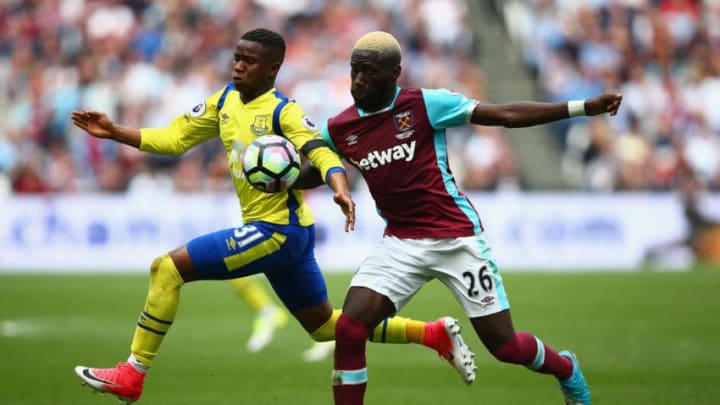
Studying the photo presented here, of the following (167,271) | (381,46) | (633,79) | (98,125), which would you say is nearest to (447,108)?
(381,46)

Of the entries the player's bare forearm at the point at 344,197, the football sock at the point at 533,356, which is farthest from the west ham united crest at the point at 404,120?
the football sock at the point at 533,356

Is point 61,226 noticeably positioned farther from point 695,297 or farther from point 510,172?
point 695,297

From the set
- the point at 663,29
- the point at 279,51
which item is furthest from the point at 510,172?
the point at 279,51

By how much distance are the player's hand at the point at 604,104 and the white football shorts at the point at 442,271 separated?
1187 millimetres

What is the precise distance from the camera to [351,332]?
7578 millimetres

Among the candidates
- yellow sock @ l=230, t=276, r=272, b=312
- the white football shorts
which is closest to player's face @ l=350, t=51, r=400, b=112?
the white football shorts

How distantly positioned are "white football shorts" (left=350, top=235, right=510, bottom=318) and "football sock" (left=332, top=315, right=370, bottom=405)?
0.34m

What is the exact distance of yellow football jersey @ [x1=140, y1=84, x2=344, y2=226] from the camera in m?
8.57

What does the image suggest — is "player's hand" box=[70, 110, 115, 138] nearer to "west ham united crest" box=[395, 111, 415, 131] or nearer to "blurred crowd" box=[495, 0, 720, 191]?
"west ham united crest" box=[395, 111, 415, 131]

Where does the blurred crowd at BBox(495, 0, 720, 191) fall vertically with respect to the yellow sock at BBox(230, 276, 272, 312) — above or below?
above

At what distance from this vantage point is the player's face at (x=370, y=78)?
7715mm

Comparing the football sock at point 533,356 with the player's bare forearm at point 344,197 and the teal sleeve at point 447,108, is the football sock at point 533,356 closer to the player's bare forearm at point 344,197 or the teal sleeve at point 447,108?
the player's bare forearm at point 344,197

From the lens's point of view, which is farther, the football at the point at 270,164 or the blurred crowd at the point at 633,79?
the blurred crowd at the point at 633,79

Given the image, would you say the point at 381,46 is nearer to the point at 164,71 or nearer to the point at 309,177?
the point at 309,177
